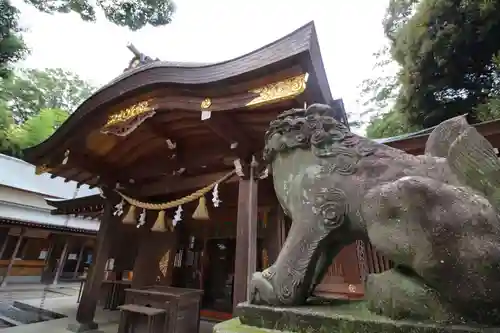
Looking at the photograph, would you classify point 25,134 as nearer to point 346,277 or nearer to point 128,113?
point 128,113

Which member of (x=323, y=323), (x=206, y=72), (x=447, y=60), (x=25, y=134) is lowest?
(x=323, y=323)

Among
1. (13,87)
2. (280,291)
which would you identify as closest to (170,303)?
(280,291)

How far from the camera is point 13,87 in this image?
69.0ft

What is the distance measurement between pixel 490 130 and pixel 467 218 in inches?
127

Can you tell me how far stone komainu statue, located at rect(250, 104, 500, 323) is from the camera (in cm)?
109

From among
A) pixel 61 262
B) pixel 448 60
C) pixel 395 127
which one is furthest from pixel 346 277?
pixel 61 262

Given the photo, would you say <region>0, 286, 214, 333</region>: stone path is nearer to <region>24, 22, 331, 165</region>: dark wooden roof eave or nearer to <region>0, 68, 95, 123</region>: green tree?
<region>24, 22, 331, 165</region>: dark wooden roof eave

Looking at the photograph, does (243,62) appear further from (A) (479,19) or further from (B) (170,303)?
(A) (479,19)

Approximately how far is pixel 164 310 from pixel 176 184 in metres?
2.33

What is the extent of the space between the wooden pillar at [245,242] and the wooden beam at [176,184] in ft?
2.06

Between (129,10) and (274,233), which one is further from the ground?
(129,10)

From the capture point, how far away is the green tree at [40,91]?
2136 cm

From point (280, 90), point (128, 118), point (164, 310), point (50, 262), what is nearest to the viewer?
point (280, 90)

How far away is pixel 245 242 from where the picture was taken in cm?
390
